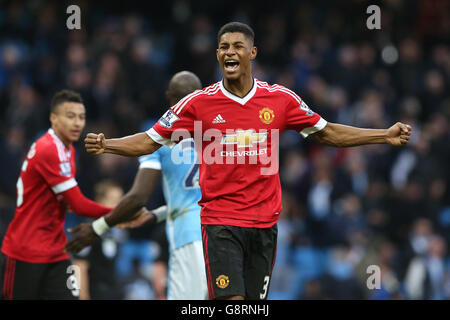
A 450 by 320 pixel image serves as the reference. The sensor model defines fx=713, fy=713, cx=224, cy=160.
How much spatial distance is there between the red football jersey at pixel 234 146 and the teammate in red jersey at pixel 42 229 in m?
1.50

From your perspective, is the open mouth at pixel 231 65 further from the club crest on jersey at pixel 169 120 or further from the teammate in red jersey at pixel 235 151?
the club crest on jersey at pixel 169 120

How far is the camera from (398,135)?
18.5 ft

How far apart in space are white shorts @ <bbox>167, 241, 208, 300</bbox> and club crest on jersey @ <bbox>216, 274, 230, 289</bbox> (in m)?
1.19

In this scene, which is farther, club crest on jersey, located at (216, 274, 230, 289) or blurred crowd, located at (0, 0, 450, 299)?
blurred crowd, located at (0, 0, 450, 299)

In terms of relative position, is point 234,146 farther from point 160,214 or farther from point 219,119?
point 160,214

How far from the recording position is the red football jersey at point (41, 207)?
647 centimetres

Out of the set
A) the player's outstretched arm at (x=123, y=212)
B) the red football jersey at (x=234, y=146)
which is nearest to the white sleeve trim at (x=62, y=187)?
the player's outstretched arm at (x=123, y=212)

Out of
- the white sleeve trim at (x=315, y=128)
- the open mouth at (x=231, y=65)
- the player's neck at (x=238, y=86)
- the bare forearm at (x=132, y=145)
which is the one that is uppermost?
the open mouth at (x=231, y=65)

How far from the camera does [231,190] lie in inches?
208

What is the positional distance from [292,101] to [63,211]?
2.56m

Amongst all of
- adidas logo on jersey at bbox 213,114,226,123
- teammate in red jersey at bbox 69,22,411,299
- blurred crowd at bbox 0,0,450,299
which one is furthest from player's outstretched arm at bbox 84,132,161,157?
blurred crowd at bbox 0,0,450,299

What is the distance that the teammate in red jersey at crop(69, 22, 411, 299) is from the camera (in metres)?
5.23

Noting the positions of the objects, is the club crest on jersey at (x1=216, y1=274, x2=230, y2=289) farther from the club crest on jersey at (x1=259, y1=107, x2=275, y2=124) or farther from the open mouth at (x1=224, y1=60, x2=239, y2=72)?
the open mouth at (x1=224, y1=60, x2=239, y2=72)
